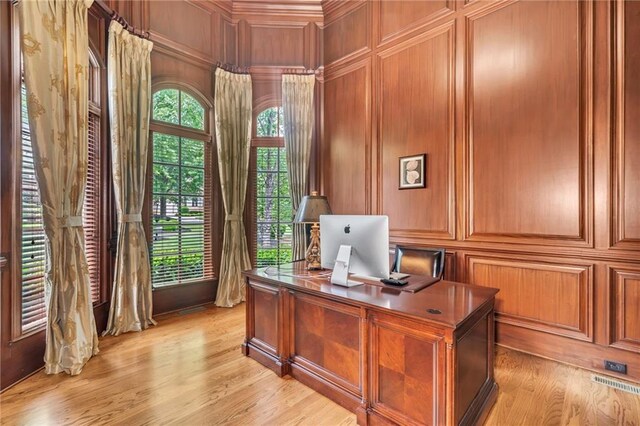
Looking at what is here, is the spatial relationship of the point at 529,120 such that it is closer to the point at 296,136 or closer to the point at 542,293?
the point at 542,293

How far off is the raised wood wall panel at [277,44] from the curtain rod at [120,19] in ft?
4.49

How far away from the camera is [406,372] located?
1619 millimetres

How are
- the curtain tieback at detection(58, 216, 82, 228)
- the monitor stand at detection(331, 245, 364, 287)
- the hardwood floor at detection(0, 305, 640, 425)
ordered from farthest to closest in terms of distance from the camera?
the curtain tieback at detection(58, 216, 82, 228) < the monitor stand at detection(331, 245, 364, 287) < the hardwood floor at detection(0, 305, 640, 425)

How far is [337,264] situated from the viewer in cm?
212

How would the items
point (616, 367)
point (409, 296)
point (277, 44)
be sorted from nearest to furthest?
point (409, 296), point (616, 367), point (277, 44)

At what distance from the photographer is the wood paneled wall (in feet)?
7.63

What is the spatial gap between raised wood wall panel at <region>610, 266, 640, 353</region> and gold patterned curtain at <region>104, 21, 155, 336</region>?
4.20m

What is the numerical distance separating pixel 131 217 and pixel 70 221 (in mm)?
707

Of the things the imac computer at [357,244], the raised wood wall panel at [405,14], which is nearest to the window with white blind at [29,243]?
the imac computer at [357,244]

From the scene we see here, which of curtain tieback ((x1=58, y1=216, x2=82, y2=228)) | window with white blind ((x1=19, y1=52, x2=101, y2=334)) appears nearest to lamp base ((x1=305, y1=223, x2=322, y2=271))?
Result: curtain tieback ((x1=58, y1=216, x2=82, y2=228))

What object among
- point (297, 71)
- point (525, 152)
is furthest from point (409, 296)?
point (297, 71)

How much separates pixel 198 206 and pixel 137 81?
5.01ft

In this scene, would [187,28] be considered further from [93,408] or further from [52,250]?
[93,408]

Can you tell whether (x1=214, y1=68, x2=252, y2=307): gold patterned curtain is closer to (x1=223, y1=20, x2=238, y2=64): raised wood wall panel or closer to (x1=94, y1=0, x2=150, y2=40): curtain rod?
(x1=223, y1=20, x2=238, y2=64): raised wood wall panel
